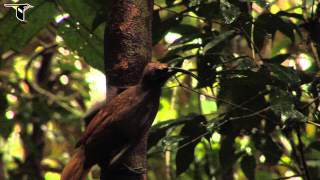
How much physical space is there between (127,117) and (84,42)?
741mm

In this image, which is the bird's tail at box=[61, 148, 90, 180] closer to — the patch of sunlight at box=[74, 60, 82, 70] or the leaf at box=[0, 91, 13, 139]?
the leaf at box=[0, 91, 13, 139]

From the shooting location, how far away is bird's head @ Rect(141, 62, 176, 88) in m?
1.35

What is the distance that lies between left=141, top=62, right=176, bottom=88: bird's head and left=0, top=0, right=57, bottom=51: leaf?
2.49 ft

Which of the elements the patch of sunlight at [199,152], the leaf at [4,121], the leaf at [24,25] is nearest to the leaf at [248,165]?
the patch of sunlight at [199,152]

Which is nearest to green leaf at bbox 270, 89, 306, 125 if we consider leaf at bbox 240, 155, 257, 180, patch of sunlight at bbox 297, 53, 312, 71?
leaf at bbox 240, 155, 257, 180

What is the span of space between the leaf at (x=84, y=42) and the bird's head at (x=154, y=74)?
663 millimetres

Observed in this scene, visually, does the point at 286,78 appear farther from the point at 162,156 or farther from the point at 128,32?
the point at 162,156

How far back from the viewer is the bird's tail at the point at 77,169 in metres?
1.44

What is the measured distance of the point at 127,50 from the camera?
1.41 m

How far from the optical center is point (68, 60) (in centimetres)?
286

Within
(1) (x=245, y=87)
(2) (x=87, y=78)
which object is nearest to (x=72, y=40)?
(1) (x=245, y=87)

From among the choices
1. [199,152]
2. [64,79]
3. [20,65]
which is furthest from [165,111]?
[20,65]

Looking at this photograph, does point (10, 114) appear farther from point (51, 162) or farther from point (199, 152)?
point (199, 152)

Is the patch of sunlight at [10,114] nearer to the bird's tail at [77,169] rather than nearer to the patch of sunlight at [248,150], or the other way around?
the patch of sunlight at [248,150]
